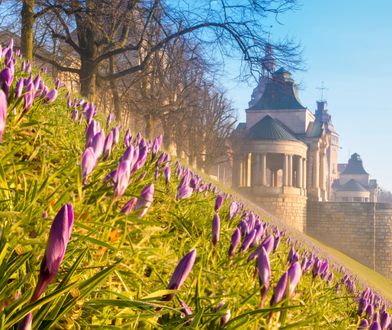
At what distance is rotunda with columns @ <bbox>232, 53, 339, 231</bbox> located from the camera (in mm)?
44969

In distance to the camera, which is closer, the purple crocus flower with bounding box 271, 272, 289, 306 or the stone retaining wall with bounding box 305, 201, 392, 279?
the purple crocus flower with bounding box 271, 272, 289, 306

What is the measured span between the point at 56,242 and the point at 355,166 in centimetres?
12223

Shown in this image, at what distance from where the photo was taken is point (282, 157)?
52.2 metres

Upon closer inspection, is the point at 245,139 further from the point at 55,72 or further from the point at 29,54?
the point at 29,54

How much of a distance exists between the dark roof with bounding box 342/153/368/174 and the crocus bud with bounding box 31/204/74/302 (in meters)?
121

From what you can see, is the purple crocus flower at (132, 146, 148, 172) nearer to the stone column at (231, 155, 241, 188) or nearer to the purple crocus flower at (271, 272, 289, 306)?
the purple crocus flower at (271, 272, 289, 306)

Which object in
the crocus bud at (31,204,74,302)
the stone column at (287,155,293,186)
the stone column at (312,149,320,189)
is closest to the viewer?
the crocus bud at (31,204,74,302)

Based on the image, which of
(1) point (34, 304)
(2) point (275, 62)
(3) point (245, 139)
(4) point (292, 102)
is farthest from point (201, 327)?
(4) point (292, 102)

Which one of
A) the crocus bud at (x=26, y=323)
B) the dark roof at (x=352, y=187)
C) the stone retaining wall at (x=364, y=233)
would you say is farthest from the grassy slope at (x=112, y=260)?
the dark roof at (x=352, y=187)

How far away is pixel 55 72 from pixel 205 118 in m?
21.6

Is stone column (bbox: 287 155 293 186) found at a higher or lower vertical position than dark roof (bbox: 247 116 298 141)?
lower

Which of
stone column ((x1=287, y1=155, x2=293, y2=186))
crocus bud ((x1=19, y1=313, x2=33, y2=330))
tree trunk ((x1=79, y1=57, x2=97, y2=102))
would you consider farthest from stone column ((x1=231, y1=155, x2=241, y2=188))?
crocus bud ((x1=19, y1=313, x2=33, y2=330))

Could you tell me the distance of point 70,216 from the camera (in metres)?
0.79

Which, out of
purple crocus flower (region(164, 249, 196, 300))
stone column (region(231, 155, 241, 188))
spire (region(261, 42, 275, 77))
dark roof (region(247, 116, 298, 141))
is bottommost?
purple crocus flower (region(164, 249, 196, 300))
